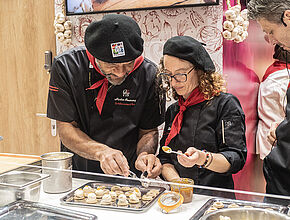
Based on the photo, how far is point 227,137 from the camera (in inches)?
70.5

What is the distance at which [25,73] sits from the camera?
355cm

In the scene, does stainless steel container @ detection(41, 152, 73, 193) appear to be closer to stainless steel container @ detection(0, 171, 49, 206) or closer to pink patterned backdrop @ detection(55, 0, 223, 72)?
stainless steel container @ detection(0, 171, 49, 206)

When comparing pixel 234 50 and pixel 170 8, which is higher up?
pixel 170 8

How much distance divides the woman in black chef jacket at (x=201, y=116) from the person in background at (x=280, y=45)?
17 cm

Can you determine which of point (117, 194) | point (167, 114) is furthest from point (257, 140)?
point (117, 194)

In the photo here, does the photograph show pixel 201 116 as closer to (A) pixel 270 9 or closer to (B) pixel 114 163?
(B) pixel 114 163

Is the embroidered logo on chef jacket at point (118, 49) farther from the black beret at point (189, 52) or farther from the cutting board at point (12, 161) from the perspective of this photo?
the cutting board at point (12, 161)

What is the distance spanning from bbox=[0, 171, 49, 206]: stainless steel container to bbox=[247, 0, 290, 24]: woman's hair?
113 centimetres

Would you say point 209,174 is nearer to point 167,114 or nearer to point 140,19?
point 167,114

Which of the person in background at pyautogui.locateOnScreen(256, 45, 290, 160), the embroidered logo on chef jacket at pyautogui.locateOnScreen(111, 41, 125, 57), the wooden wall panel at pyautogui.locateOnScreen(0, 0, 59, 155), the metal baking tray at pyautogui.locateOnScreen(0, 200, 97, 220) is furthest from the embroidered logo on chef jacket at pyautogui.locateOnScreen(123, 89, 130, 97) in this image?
the wooden wall panel at pyautogui.locateOnScreen(0, 0, 59, 155)

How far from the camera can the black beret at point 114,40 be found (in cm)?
174

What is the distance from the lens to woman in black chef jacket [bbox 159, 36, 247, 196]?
5.91 feet

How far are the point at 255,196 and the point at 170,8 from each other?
1.64m

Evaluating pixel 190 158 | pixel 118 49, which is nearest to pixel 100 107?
pixel 118 49
